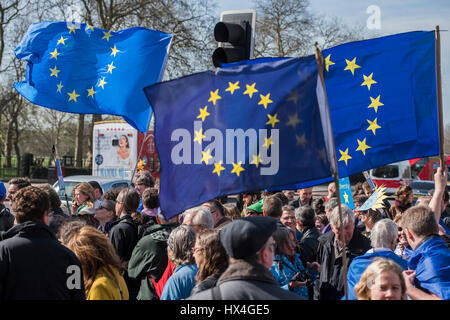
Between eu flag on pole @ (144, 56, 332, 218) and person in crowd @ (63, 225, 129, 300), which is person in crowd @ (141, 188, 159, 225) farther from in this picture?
person in crowd @ (63, 225, 129, 300)

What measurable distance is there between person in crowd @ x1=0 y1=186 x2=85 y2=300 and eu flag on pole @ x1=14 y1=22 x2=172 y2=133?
10.4 feet

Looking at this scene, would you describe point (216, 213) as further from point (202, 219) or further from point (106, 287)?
point (106, 287)

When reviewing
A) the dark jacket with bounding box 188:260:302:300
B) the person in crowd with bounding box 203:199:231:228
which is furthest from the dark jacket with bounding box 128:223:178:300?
the dark jacket with bounding box 188:260:302:300

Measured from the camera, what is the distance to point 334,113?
5.19m

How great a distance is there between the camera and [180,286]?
404cm

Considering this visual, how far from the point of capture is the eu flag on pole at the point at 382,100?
506 centimetres

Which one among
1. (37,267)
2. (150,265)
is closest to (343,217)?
(150,265)

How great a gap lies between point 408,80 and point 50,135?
58.0 m

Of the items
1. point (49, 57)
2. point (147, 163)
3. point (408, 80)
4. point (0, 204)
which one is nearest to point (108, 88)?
point (49, 57)

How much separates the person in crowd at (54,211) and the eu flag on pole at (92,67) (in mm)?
1234

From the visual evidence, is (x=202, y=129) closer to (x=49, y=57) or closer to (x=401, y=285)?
(x=401, y=285)

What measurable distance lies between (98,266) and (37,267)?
0.44 metres

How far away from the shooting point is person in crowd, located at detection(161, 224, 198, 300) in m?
4.03

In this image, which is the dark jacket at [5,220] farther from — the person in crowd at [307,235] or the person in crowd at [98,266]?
the person in crowd at [307,235]
